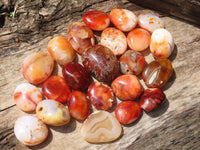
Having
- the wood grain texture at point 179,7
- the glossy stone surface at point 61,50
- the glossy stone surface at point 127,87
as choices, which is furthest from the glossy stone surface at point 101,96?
the wood grain texture at point 179,7

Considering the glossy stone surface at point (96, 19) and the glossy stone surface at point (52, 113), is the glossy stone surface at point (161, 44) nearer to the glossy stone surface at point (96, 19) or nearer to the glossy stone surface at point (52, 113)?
the glossy stone surface at point (96, 19)

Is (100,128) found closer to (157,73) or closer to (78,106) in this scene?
(78,106)

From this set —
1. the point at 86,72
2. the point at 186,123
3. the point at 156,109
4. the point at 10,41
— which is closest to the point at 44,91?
the point at 86,72

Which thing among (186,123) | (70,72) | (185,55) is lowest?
(186,123)

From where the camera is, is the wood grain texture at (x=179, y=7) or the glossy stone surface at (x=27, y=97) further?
the wood grain texture at (x=179, y=7)

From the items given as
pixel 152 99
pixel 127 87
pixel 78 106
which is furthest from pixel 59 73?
pixel 152 99

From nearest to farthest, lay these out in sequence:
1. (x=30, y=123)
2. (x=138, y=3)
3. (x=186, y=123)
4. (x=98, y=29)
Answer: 1. (x=30, y=123)
2. (x=186, y=123)
3. (x=98, y=29)
4. (x=138, y=3)

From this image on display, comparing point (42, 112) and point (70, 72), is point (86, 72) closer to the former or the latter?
point (70, 72)
